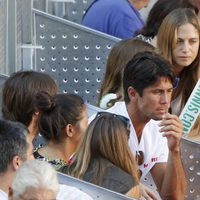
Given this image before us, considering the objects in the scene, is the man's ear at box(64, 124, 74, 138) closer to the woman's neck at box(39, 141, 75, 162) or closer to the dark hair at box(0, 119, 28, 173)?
the woman's neck at box(39, 141, 75, 162)

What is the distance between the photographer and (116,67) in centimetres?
778

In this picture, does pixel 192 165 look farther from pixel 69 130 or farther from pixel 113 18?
pixel 113 18

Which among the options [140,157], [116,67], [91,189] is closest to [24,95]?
[140,157]

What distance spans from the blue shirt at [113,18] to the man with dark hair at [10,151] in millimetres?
3227

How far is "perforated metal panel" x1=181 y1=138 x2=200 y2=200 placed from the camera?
6.95m

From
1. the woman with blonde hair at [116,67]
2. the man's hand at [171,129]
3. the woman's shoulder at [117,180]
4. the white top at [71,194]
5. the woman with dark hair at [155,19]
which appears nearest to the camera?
the white top at [71,194]

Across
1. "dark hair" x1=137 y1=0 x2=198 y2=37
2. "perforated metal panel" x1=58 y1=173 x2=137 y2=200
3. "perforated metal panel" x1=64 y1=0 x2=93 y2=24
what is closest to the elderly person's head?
"perforated metal panel" x1=58 y1=173 x2=137 y2=200

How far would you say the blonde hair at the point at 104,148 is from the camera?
634 cm

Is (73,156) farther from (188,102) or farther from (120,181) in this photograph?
(188,102)

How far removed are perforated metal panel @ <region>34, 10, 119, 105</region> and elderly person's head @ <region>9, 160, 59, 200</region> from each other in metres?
3.30

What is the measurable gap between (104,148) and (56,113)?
0.60 metres

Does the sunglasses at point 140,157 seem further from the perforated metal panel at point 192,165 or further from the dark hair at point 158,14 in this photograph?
the dark hair at point 158,14

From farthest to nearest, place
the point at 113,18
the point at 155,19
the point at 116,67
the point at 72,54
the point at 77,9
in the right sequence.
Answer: the point at 77,9, the point at 113,18, the point at 155,19, the point at 72,54, the point at 116,67

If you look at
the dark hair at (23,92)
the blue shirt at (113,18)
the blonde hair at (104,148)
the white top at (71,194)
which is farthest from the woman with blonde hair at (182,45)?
the white top at (71,194)
